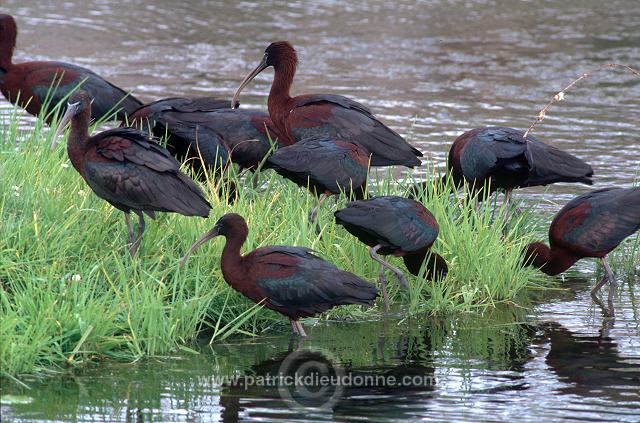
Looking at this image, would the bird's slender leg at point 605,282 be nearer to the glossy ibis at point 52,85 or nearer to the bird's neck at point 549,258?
the bird's neck at point 549,258

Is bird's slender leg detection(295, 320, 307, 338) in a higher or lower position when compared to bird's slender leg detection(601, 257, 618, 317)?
lower

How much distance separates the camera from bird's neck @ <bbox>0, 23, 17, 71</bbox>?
422 inches

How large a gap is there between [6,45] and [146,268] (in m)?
4.10

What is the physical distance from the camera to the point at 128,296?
688cm

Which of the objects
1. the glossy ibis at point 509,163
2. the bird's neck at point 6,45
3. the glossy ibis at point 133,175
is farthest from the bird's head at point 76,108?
the glossy ibis at point 509,163

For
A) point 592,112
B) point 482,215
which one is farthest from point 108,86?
point 592,112

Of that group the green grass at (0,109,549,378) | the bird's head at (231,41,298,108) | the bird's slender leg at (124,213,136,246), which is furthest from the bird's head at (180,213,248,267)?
the bird's head at (231,41,298,108)

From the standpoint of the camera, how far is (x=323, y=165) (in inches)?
337

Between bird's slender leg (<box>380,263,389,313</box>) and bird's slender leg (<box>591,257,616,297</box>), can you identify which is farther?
bird's slender leg (<box>591,257,616,297</box>)

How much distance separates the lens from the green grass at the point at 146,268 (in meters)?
6.68

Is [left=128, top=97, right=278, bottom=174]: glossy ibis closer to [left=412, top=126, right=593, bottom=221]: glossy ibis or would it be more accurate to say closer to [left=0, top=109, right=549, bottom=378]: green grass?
[left=0, top=109, right=549, bottom=378]: green grass

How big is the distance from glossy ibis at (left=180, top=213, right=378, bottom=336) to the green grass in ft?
0.58

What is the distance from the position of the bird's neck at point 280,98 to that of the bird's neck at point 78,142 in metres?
2.31

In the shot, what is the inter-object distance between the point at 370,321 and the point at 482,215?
1489mm
